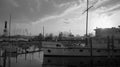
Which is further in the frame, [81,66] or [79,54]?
[79,54]

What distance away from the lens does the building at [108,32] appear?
653 inches

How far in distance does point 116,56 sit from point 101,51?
8.62 ft

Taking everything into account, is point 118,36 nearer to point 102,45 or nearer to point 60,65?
point 102,45

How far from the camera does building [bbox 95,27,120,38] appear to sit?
16595mm

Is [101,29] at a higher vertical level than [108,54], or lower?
higher

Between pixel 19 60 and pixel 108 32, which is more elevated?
pixel 108 32

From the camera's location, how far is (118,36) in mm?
16406

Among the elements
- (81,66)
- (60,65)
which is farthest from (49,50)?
(81,66)

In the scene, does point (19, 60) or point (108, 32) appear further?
point (108, 32)

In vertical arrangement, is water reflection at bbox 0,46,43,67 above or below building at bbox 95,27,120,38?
below

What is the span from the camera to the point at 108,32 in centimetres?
1698

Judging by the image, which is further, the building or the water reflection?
the building

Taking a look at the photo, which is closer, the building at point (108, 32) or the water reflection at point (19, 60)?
the water reflection at point (19, 60)

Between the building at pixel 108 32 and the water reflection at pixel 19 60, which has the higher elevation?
the building at pixel 108 32
